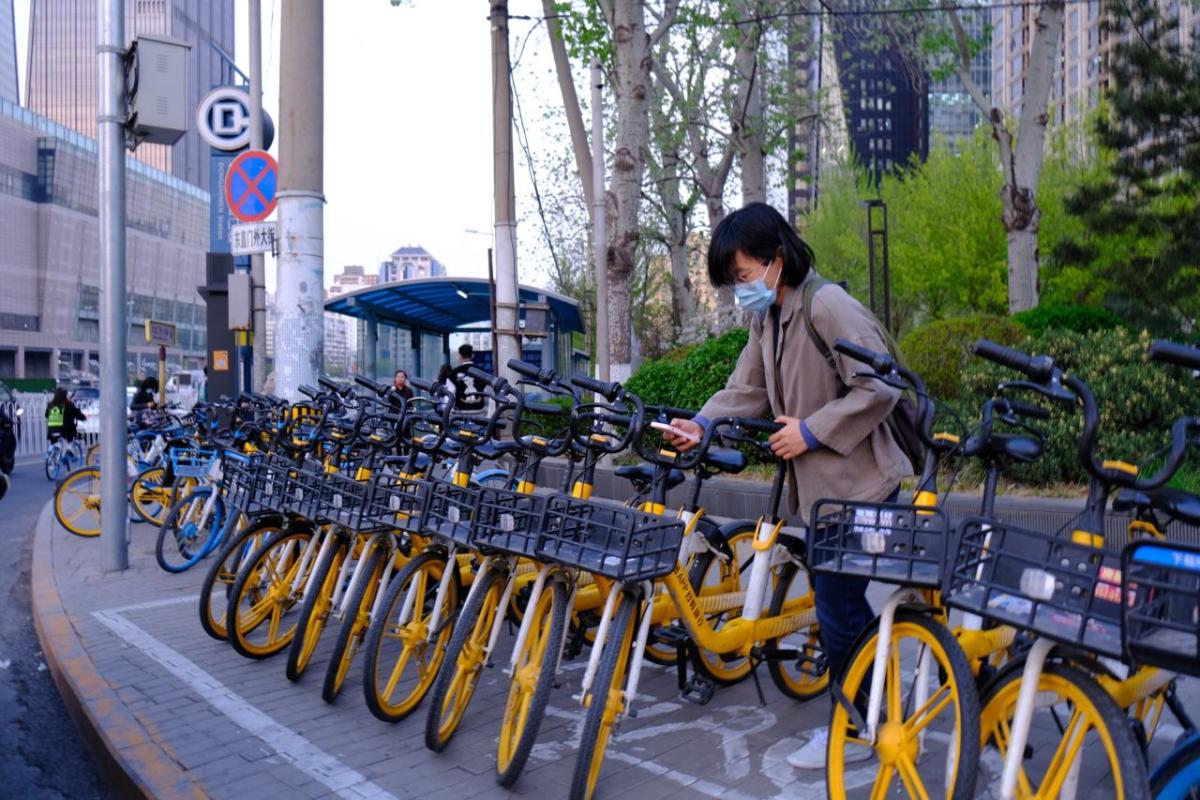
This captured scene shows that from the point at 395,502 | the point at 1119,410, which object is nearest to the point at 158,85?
the point at 395,502

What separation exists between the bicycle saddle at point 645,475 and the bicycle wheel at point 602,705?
873 millimetres

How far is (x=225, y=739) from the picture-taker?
439 cm

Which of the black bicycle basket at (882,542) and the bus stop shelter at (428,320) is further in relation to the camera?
the bus stop shelter at (428,320)

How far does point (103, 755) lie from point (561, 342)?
92.8 ft

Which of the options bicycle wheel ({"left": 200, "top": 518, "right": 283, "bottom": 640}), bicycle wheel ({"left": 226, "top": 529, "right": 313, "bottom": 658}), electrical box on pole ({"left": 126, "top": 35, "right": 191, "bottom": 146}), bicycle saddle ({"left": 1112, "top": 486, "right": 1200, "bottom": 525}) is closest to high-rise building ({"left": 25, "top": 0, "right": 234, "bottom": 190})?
electrical box on pole ({"left": 126, "top": 35, "right": 191, "bottom": 146})

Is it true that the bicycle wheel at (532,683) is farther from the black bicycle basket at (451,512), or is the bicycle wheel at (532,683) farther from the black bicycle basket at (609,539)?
the black bicycle basket at (451,512)

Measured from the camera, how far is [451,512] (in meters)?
4.23

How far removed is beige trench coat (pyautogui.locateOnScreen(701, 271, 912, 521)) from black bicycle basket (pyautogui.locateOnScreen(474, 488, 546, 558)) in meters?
0.95

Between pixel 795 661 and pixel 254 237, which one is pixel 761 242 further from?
pixel 254 237

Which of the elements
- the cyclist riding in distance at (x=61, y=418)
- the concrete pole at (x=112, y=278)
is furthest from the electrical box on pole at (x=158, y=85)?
the cyclist riding in distance at (x=61, y=418)

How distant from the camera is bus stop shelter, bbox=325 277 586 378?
24359 millimetres

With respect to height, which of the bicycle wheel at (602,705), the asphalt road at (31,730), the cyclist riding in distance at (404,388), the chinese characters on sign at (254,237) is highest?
the chinese characters on sign at (254,237)

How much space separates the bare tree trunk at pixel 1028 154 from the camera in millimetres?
13305

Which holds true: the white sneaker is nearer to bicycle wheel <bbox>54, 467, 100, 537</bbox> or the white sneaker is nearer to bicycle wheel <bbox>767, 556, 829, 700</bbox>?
bicycle wheel <bbox>767, 556, 829, 700</bbox>
